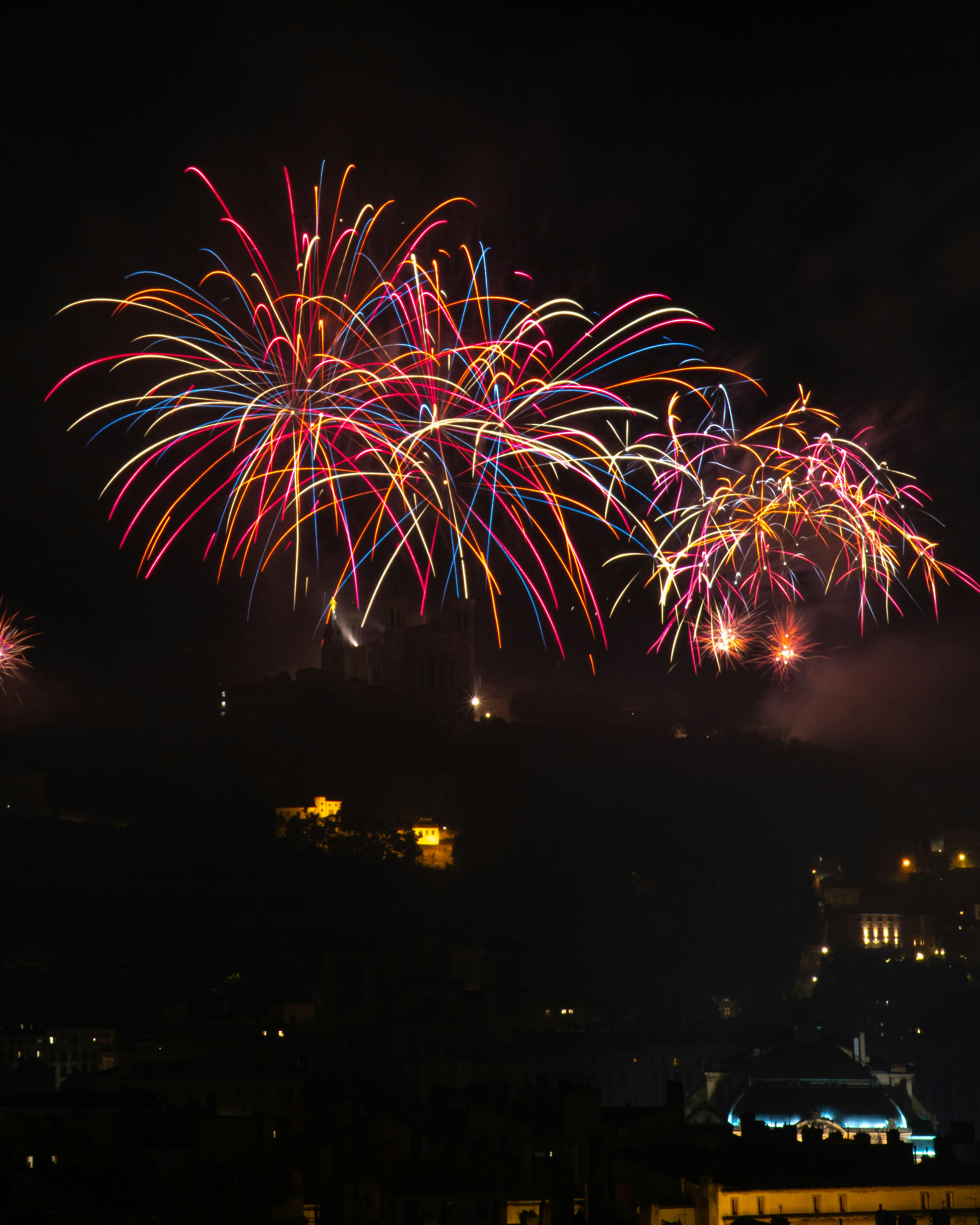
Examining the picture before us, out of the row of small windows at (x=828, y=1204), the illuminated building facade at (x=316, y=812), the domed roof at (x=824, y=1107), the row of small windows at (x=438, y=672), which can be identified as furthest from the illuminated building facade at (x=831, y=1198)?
the row of small windows at (x=438, y=672)

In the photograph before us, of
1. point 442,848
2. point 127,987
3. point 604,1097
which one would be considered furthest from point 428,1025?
point 442,848

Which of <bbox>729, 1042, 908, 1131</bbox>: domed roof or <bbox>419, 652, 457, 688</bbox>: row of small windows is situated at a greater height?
<bbox>419, 652, 457, 688</bbox>: row of small windows

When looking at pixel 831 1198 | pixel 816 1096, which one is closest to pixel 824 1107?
pixel 816 1096

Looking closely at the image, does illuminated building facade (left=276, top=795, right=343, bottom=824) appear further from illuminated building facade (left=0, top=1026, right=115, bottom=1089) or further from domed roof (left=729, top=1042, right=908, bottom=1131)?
domed roof (left=729, top=1042, right=908, bottom=1131)

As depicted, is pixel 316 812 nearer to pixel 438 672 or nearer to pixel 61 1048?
pixel 438 672

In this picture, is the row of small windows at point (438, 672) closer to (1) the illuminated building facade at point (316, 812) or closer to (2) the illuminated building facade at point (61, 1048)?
(1) the illuminated building facade at point (316, 812)

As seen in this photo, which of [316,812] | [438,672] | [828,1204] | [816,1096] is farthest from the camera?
[438,672]

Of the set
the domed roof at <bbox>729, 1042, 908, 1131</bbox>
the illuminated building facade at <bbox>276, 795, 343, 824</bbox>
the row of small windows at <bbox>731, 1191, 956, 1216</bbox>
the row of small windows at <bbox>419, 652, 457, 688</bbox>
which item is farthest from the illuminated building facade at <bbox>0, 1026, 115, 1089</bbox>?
the row of small windows at <bbox>419, 652, 457, 688</bbox>

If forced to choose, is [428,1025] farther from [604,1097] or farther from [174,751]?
[174,751]
